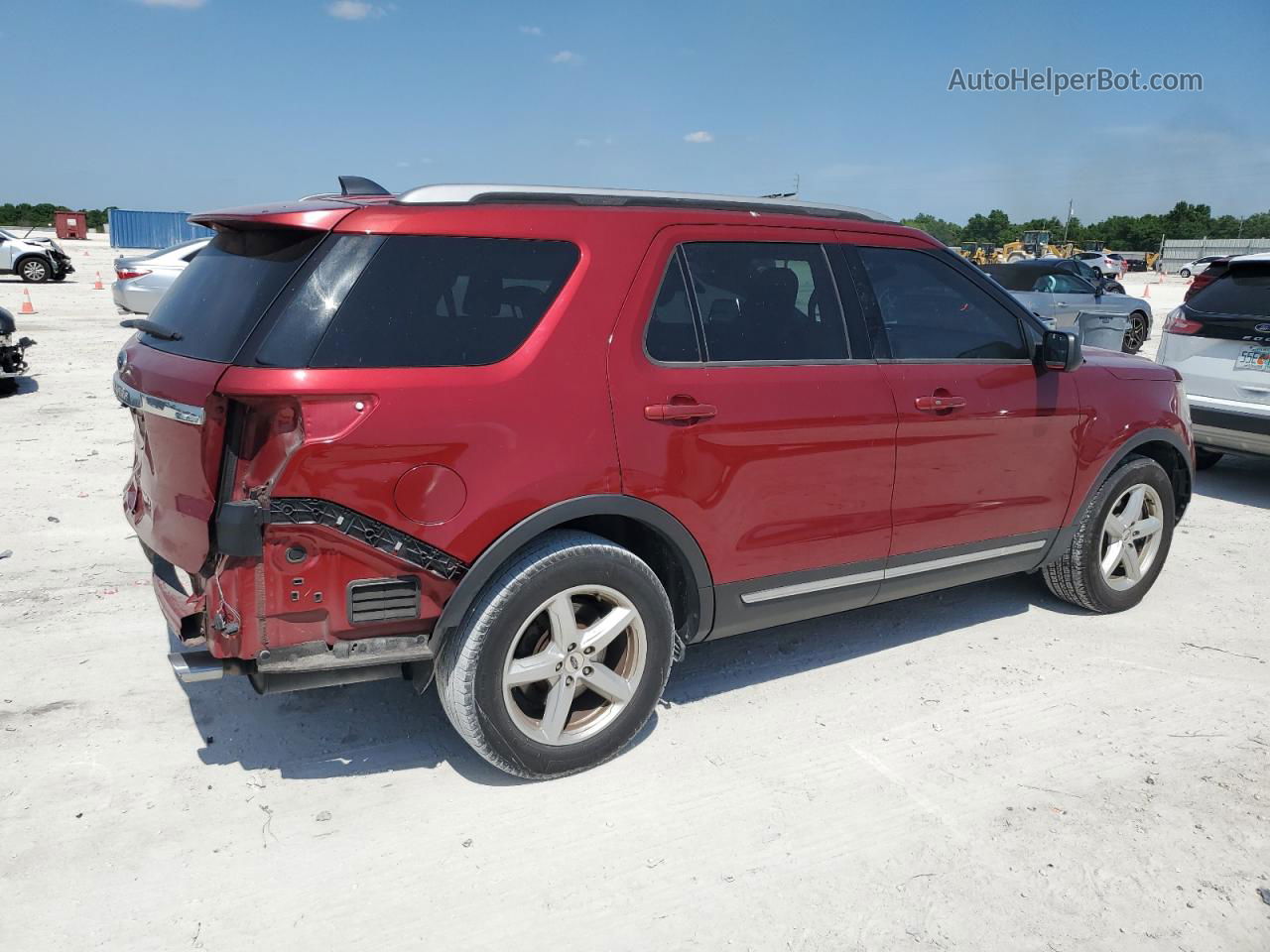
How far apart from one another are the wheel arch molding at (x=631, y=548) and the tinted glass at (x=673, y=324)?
1.80 feet

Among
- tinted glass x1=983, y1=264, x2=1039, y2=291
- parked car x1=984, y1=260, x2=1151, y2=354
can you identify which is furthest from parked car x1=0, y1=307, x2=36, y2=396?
tinted glass x1=983, y1=264, x2=1039, y2=291

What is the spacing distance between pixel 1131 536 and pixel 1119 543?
10 cm

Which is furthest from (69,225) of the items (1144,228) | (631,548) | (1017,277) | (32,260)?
(1144,228)

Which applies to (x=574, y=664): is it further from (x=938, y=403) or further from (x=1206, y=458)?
(x=1206, y=458)

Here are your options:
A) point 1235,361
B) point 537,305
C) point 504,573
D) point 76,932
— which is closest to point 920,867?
point 504,573

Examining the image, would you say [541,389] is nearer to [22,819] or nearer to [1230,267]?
[22,819]

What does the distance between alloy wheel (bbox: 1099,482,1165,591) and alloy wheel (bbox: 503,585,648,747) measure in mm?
2871

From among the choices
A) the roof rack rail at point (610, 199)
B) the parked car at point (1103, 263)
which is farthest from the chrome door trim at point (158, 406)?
the parked car at point (1103, 263)

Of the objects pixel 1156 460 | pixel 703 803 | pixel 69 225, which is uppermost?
pixel 69 225

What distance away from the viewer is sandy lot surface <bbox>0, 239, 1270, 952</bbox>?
270 centimetres

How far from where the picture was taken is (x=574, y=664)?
10.8 ft

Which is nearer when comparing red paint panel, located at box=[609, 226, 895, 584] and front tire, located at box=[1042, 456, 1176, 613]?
red paint panel, located at box=[609, 226, 895, 584]

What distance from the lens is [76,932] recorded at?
102 inches

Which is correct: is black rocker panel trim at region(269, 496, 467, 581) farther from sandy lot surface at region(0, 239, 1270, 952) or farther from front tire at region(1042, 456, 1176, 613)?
front tire at region(1042, 456, 1176, 613)
